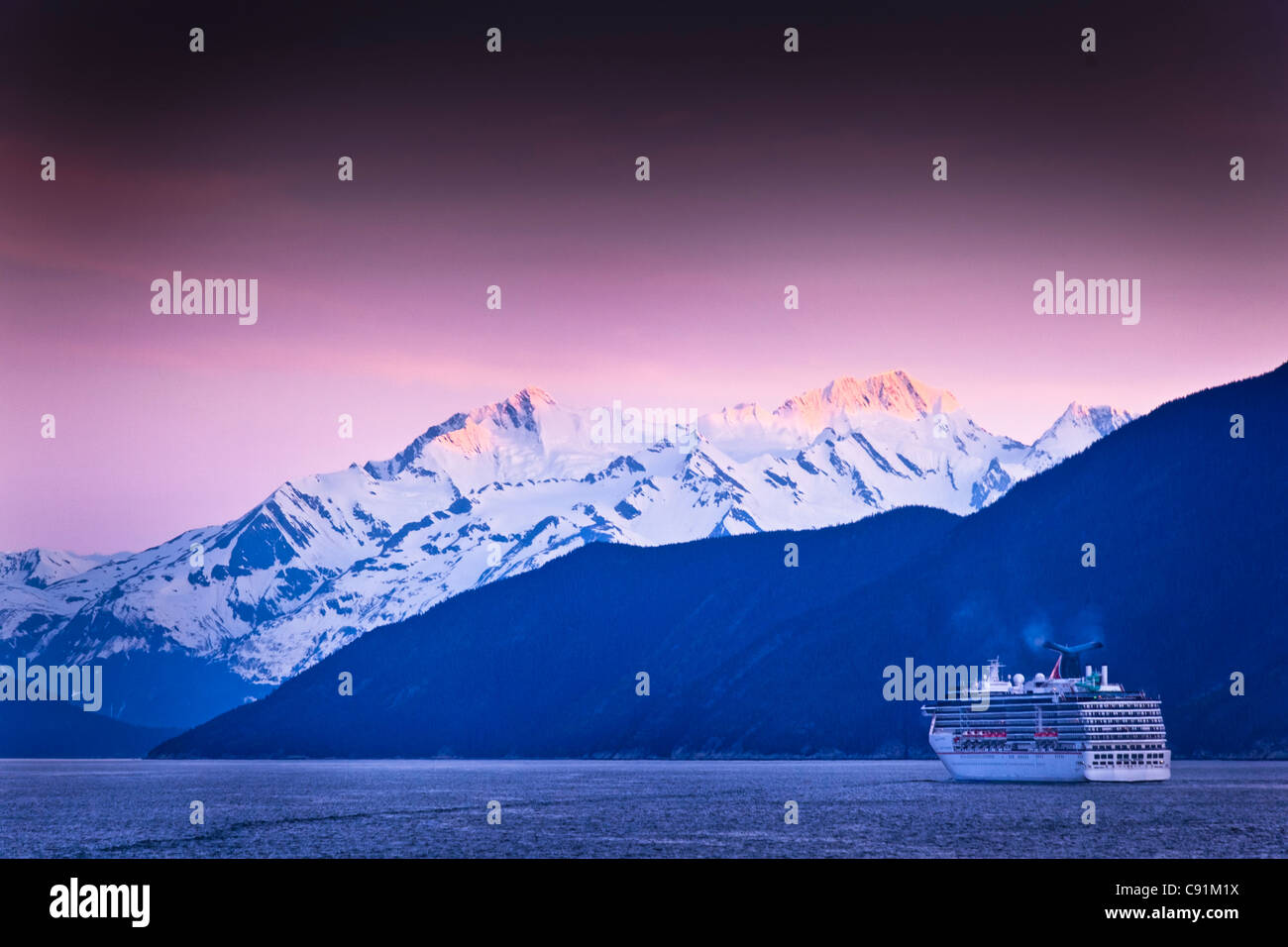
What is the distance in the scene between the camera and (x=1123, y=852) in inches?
4176

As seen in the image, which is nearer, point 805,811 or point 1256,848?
point 1256,848

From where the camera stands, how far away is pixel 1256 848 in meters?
107
